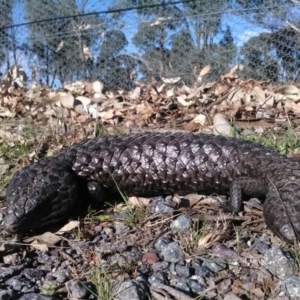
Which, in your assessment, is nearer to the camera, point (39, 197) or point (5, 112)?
point (39, 197)

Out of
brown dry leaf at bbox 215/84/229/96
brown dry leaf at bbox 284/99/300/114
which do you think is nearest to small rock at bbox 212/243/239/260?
brown dry leaf at bbox 284/99/300/114

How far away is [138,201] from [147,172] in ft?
0.56

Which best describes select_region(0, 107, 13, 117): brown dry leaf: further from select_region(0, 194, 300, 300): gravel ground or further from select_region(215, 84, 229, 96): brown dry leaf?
select_region(0, 194, 300, 300): gravel ground

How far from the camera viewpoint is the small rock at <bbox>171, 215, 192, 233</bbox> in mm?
2391

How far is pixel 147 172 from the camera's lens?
2891 mm

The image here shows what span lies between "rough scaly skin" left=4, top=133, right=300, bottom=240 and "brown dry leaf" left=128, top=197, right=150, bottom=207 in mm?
51

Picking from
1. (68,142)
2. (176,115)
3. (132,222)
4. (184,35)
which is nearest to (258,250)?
(132,222)

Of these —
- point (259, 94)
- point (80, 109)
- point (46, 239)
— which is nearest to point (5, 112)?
point (80, 109)

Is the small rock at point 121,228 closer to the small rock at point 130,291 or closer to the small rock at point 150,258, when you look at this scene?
the small rock at point 150,258

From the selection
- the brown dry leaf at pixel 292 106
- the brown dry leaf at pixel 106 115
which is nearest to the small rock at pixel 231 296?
the brown dry leaf at pixel 292 106

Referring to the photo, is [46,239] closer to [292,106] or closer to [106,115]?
[106,115]

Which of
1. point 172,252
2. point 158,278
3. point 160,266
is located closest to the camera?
point 158,278

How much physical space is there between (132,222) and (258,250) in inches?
25.9

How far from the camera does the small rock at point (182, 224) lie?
2.39 metres
